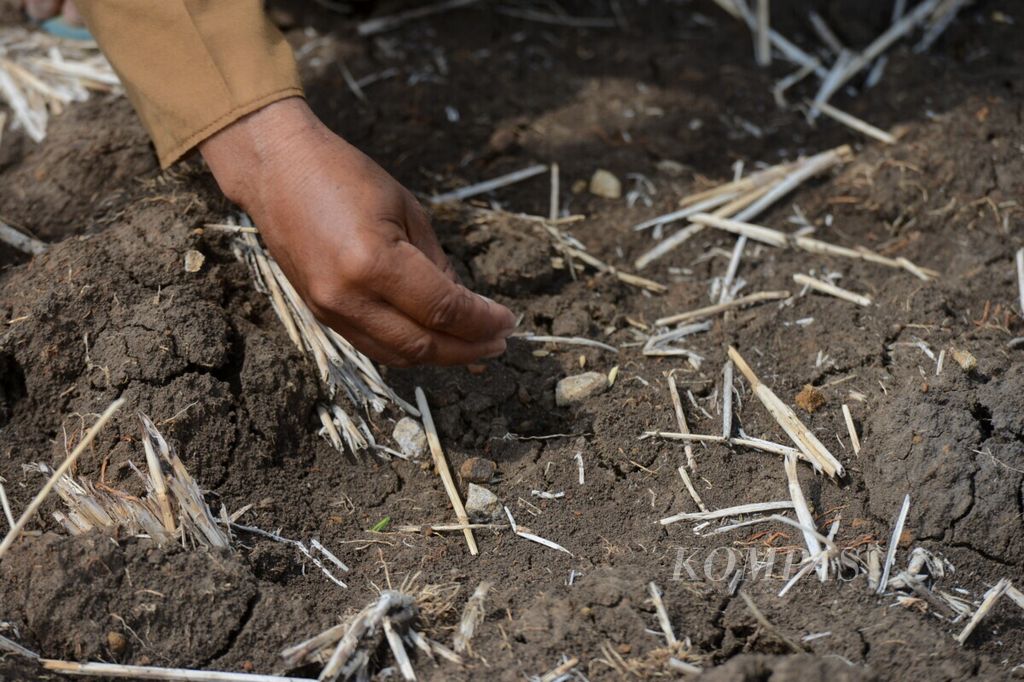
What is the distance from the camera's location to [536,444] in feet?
8.17

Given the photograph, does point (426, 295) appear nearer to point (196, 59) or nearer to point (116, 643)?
point (196, 59)

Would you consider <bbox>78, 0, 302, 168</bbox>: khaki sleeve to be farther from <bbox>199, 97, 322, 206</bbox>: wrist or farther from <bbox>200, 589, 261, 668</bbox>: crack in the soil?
<bbox>200, 589, 261, 668</bbox>: crack in the soil

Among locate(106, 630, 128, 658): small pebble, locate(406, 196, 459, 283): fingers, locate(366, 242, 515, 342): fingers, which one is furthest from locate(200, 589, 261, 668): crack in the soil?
locate(406, 196, 459, 283): fingers

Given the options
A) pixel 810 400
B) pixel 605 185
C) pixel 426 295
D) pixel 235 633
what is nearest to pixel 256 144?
pixel 426 295

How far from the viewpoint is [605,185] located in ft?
10.8

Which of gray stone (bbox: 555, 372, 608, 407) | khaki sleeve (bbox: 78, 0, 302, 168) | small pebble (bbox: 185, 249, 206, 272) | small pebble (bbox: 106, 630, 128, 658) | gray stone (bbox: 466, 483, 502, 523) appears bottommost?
gray stone (bbox: 466, 483, 502, 523)

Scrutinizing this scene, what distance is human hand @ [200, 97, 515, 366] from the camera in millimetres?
2092

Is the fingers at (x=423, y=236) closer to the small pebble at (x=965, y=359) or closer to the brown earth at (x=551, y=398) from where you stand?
the brown earth at (x=551, y=398)

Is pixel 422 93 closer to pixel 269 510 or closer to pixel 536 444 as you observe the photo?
pixel 536 444

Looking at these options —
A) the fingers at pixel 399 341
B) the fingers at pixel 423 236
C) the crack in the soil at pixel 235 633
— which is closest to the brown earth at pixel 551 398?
the crack in the soil at pixel 235 633

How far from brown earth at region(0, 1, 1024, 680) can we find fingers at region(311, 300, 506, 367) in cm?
25

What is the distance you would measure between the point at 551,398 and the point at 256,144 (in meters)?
0.98

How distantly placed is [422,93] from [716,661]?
91.1 inches

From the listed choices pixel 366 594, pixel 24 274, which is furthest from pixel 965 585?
pixel 24 274
